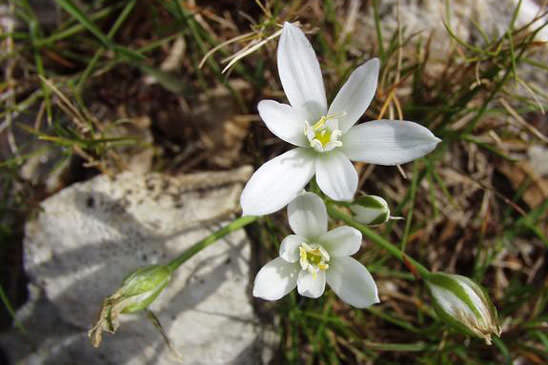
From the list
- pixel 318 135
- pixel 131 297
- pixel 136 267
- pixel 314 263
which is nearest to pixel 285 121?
pixel 318 135

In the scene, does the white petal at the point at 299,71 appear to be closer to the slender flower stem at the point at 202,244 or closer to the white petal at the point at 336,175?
the white petal at the point at 336,175

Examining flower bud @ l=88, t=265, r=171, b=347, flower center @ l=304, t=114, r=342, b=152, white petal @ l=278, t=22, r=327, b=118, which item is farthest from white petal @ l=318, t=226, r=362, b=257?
flower bud @ l=88, t=265, r=171, b=347

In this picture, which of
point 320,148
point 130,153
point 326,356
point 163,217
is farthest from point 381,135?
point 130,153

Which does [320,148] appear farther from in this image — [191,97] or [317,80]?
[191,97]

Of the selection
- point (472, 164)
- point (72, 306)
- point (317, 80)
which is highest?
point (317, 80)

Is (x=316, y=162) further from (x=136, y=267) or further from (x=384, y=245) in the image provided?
(x=136, y=267)

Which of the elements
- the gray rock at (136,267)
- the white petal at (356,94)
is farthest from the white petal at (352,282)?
the gray rock at (136,267)
